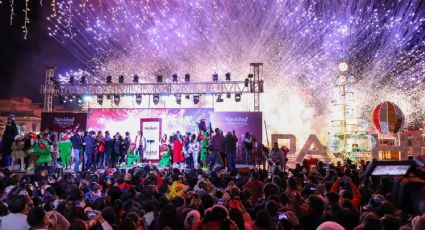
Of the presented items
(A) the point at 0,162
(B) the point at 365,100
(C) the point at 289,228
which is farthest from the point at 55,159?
(B) the point at 365,100

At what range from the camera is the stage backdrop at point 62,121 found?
21.5 m

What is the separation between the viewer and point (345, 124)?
82.0 feet

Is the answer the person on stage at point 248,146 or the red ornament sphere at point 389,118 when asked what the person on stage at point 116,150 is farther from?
the red ornament sphere at point 389,118

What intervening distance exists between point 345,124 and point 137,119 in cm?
1344

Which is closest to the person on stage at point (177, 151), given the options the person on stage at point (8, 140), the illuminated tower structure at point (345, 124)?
A: the person on stage at point (8, 140)

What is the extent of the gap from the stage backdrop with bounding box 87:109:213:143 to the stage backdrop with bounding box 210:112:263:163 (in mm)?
1458

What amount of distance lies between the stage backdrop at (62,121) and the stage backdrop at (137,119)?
1.40 metres

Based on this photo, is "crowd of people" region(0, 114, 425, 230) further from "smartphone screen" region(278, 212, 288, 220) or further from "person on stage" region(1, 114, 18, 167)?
"person on stage" region(1, 114, 18, 167)

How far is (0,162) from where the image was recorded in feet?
50.8

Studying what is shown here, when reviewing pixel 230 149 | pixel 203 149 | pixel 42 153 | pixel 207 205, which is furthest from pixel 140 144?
pixel 207 205

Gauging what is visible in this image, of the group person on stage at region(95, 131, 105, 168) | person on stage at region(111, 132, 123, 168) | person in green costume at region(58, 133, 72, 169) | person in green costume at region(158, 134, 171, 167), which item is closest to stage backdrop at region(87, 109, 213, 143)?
person in green costume at region(158, 134, 171, 167)

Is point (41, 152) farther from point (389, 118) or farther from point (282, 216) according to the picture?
point (389, 118)

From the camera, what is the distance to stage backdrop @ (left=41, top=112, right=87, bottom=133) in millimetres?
21453

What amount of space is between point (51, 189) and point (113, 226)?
9.78 ft
